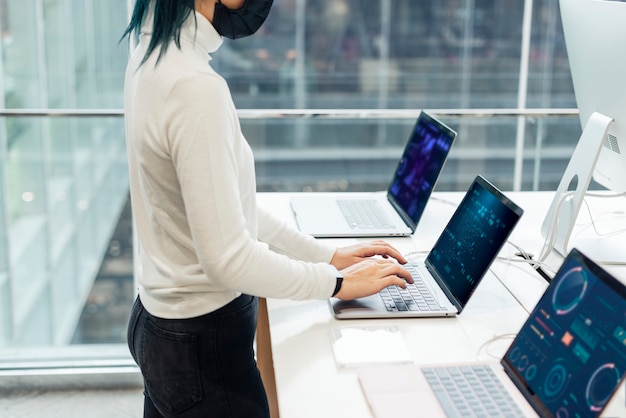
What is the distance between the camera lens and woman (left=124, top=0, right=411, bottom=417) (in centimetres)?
110

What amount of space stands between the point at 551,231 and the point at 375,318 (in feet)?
1.83

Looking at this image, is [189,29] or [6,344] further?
[6,344]

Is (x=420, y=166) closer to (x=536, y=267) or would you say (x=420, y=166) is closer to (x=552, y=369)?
(x=536, y=267)

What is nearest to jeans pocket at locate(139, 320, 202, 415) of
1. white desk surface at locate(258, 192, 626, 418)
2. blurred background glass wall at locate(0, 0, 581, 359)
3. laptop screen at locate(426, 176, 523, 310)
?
white desk surface at locate(258, 192, 626, 418)

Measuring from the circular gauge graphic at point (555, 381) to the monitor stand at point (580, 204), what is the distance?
0.68 metres

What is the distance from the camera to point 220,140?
3.60 feet

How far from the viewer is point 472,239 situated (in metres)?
1.51

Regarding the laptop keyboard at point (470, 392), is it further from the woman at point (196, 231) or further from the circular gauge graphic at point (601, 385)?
the woman at point (196, 231)

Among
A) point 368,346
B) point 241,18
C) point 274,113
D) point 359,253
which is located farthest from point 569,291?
point 274,113

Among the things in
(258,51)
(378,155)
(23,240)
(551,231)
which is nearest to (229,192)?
(551,231)

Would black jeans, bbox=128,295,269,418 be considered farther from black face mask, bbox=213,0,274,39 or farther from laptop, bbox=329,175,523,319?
black face mask, bbox=213,0,274,39

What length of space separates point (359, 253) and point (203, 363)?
1.44ft

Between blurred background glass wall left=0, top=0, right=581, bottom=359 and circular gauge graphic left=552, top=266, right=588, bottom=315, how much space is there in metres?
0.97

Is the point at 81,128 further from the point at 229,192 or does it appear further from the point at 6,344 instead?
the point at 229,192
